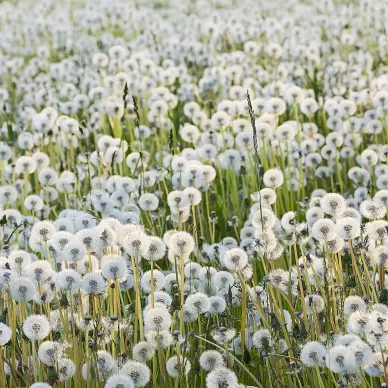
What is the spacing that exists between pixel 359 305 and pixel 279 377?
361mm

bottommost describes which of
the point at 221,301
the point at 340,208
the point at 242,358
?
the point at 242,358

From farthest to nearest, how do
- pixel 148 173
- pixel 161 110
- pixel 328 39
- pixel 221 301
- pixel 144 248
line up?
pixel 328 39 → pixel 161 110 → pixel 148 173 → pixel 221 301 → pixel 144 248

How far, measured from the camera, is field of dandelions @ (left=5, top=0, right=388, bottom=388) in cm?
239

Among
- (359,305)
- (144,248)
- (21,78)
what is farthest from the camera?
(21,78)

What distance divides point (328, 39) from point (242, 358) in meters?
7.44

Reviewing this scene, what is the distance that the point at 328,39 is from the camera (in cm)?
941

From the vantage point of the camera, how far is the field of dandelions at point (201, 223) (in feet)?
7.84

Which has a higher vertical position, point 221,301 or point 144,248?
point 144,248

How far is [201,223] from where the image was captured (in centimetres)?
406

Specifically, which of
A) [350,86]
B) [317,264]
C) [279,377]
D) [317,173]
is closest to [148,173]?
[317,173]

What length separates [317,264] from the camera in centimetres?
290

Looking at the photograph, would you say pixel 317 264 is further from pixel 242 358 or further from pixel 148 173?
pixel 148 173

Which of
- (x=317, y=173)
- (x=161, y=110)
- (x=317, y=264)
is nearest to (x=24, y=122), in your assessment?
(x=161, y=110)

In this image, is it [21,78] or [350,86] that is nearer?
[350,86]
